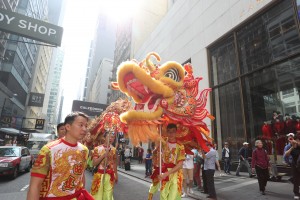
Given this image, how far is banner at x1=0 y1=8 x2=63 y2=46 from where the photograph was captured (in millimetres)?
8812

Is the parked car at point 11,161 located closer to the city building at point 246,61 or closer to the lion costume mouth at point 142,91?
the lion costume mouth at point 142,91

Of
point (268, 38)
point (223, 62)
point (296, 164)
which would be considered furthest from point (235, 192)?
point (223, 62)

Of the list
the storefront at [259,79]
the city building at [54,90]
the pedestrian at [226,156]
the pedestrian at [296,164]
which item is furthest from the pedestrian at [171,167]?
the city building at [54,90]

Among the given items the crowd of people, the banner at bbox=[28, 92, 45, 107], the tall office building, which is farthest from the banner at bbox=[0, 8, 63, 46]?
the banner at bbox=[28, 92, 45, 107]

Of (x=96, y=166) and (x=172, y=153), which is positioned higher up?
(x=172, y=153)

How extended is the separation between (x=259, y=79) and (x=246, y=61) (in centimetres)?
150

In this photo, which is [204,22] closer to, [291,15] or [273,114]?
[291,15]

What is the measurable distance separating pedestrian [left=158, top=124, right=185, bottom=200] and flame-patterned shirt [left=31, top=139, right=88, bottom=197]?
1.84 meters

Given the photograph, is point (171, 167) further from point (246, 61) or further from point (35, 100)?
point (35, 100)

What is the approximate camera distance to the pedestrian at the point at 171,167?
4164mm

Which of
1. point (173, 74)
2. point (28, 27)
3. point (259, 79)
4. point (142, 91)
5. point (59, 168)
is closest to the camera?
point (59, 168)

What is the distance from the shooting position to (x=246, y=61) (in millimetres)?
13633

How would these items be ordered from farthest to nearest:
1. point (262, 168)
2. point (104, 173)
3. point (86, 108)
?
point (86, 108) < point (262, 168) < point (104, 173)

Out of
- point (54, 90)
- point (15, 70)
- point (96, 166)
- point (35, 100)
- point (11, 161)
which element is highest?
point (54, 90)
